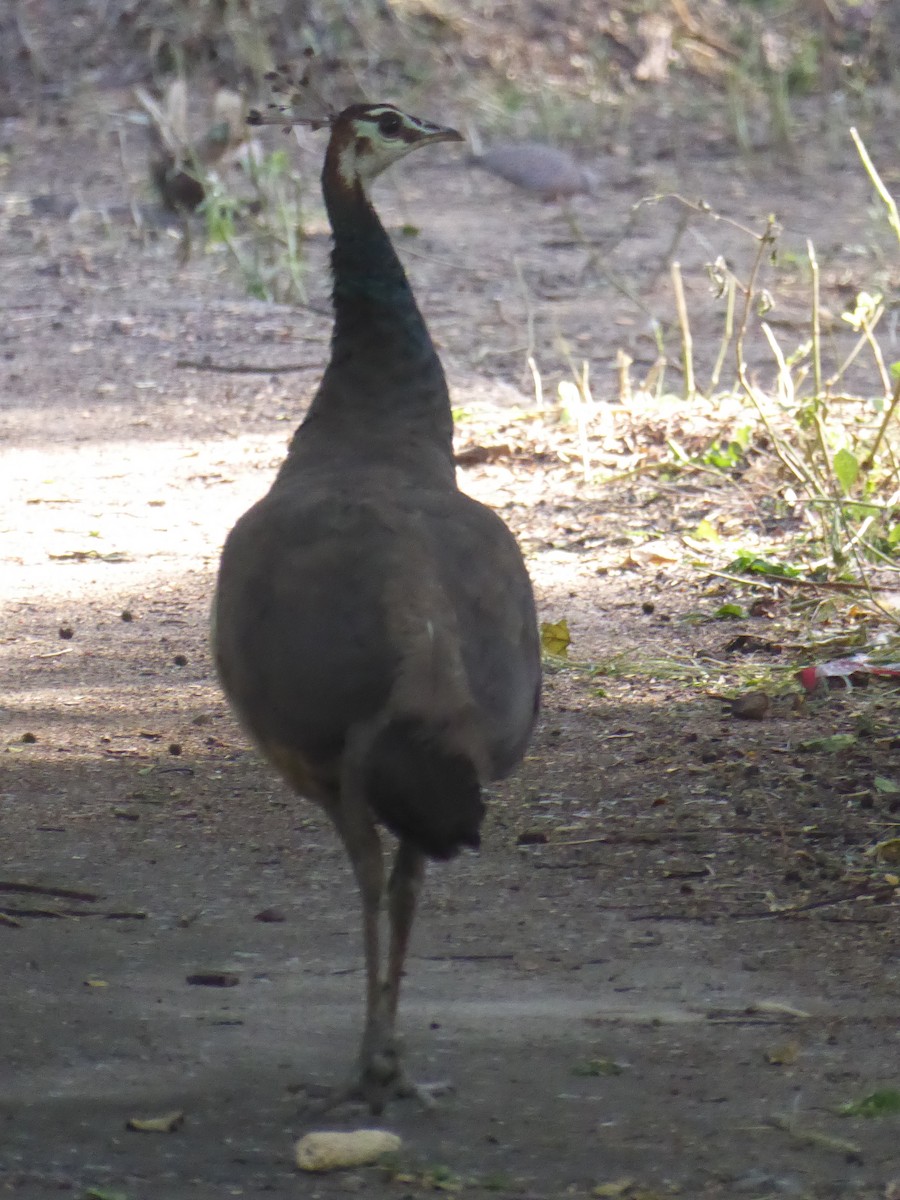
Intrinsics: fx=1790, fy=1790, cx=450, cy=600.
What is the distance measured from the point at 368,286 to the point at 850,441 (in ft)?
9.09

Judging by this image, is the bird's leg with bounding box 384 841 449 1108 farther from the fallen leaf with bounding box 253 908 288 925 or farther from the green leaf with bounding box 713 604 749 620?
the green leaf with bounding box 713 604 749 620

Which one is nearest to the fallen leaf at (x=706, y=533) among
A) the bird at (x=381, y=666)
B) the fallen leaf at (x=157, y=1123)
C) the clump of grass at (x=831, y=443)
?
the clump of grass at (x=831, y=443)

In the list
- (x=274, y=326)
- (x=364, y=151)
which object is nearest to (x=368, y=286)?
(x=364, y=151)

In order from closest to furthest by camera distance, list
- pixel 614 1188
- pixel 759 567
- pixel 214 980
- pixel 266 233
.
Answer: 1. pixel 614 1188
2. pixel 214 980
3. pixel 759 567
4. pixel 266 233

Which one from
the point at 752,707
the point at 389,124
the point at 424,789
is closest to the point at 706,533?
the point at 752,707

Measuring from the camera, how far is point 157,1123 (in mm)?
2615

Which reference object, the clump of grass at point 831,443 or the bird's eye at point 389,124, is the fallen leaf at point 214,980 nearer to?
the bird's eye at point 389,124

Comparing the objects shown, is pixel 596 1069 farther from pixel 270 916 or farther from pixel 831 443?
pixel 831 443

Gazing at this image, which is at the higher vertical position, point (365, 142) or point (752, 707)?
point (365, 142)

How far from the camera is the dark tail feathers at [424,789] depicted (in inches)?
98.1

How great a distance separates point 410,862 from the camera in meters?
2.86

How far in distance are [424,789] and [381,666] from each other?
0.74 feet

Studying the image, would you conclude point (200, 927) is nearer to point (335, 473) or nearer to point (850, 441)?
point (335, 473)

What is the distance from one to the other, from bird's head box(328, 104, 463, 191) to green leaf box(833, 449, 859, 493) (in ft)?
6.65
